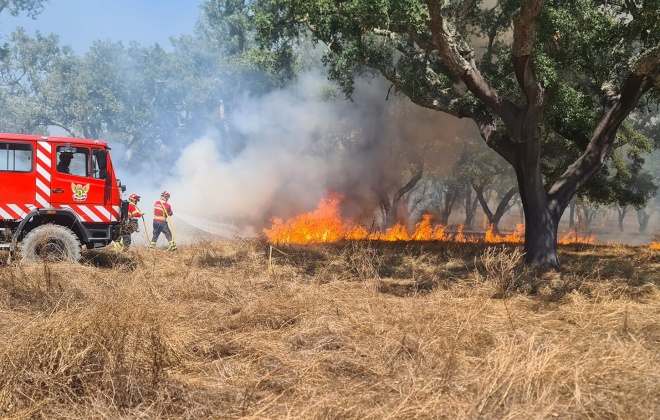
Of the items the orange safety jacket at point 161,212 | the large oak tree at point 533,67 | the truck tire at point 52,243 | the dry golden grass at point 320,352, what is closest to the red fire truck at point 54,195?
the truck tire at point 52,243

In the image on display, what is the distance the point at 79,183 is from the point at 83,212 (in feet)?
1.77

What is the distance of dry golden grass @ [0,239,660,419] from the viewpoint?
10.6 ft

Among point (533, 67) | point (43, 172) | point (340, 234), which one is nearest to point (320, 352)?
point (43, 172)

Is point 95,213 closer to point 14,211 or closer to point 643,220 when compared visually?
point 14,211

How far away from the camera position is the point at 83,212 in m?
9.77

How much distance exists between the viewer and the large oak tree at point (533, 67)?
901 centimetres

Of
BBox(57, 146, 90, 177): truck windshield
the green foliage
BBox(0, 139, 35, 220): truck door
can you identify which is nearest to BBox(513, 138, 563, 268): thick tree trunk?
the green foliage

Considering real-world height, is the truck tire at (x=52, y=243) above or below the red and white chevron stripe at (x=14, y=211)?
below

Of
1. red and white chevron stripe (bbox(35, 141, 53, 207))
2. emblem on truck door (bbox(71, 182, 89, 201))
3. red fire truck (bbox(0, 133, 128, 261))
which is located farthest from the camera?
emblem on truck door (bbox(71, 182, 89, 201))

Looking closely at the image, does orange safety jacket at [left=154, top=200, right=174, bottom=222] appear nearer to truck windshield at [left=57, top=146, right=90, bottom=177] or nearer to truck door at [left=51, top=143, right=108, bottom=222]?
truck door at [left=51, top=143, right=108, bottom=222]

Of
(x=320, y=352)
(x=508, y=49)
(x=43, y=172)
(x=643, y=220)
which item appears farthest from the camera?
(x=643, y=220)

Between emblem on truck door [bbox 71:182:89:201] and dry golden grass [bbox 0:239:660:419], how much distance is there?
10.2 feet

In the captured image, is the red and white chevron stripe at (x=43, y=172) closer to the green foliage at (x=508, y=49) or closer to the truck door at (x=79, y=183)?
the truck door at (x=79, y=183)

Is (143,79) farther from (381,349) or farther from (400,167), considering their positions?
(381,349)
